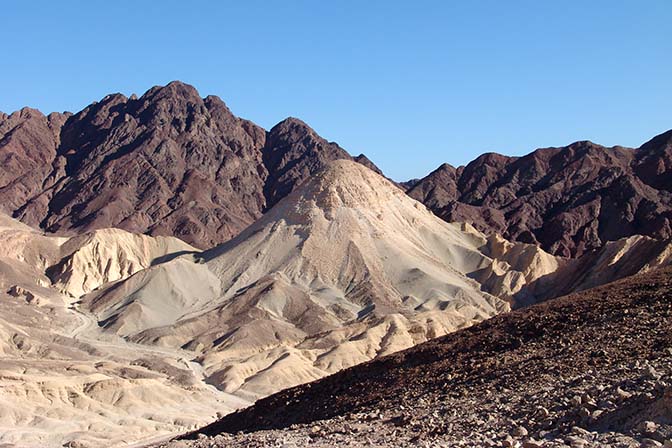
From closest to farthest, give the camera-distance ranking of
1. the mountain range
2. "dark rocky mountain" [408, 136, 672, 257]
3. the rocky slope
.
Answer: the rocky slope
the mountain range
"dark rocky mountain" [408, 136, 672, 257]

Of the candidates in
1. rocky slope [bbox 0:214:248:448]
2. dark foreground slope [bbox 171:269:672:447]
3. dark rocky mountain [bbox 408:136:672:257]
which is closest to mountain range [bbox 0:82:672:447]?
rocky slope [bbox 0:214:248:448]

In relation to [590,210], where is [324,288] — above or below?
below

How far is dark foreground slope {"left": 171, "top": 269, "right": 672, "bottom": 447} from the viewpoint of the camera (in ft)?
48.3

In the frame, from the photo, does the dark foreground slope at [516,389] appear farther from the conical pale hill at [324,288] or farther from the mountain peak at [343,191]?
the mountain peak at [343,191]

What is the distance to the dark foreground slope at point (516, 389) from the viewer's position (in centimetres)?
1473

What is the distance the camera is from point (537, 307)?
29.5 meters

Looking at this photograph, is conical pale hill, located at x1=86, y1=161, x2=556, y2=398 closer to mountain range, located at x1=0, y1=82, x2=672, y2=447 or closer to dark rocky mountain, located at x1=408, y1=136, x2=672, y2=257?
mountain range, located at x1=0, y1=82, x2=672, y2=447

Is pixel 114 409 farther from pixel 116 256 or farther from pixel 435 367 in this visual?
pixel 116 256

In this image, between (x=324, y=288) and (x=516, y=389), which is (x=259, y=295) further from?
(x=516, y=389)

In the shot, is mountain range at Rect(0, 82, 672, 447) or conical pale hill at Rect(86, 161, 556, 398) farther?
conical pale hill at Rect(86, 161, 556, 398)

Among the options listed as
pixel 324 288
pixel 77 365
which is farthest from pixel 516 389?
pixel 324 288

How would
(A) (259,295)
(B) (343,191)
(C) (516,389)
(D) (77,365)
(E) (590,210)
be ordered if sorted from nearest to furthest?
1. (C) (516,389)
2. (D) (77,365)
3. (A) (259,295)
4. (B) (343,191)
5. (E) (590,210)

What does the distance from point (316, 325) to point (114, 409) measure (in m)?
39.1

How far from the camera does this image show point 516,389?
19562 mm
